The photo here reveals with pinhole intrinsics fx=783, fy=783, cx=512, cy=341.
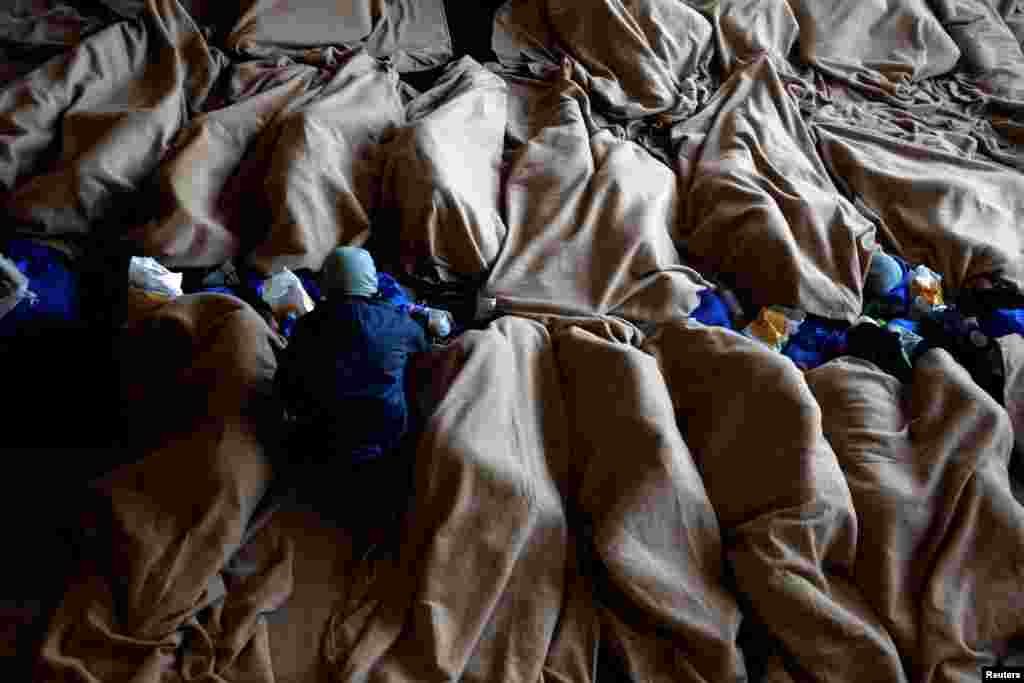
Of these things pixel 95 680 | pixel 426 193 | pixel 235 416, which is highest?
pixel 426 193

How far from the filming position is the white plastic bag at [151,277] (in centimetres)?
130

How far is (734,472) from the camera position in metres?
1.07

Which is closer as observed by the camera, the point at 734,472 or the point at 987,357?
the point at 734,472

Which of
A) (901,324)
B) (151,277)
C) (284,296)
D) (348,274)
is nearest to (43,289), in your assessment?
(151,277)

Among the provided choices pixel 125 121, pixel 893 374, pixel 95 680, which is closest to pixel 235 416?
pixel 95 680

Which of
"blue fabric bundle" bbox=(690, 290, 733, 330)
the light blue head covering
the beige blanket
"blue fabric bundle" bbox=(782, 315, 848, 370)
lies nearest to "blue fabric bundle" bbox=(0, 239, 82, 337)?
the beige blanket

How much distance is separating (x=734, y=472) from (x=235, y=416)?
69 centimetres

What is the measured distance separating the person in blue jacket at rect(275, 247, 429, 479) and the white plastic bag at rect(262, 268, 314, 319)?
23 cm

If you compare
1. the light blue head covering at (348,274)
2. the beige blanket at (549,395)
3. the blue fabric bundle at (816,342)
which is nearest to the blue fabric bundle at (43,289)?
the beige blanket at (549,395)

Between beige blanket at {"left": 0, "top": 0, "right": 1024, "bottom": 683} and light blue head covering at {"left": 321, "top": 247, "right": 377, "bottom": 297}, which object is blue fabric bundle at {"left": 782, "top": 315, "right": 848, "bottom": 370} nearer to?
beige blanket at {"left": 0, "top": 0, "right": 1024, "bottom": 683}

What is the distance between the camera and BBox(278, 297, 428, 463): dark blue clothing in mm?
1041

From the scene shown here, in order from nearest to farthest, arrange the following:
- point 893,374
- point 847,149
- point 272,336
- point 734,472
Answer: point 734,472 → point 272,336 → point 893,374 → point 847,149

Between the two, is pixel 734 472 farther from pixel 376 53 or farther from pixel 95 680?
pixel 376 53

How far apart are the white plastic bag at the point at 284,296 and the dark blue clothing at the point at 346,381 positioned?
231 millimetres
